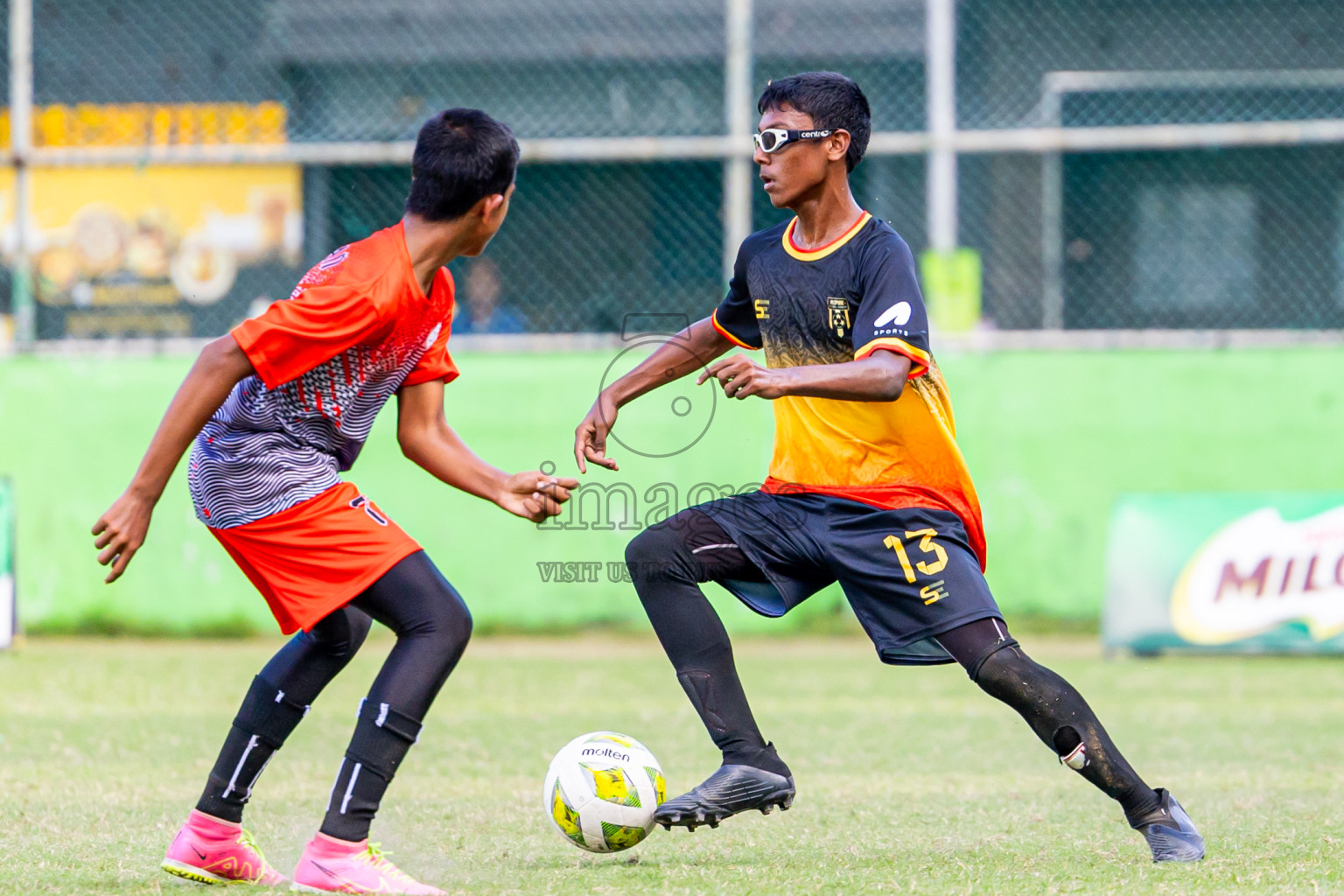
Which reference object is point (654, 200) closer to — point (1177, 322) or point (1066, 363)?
point (1066, 363)

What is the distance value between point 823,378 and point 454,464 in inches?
38.8

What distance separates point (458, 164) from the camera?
409 cm

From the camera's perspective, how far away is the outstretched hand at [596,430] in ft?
15.4

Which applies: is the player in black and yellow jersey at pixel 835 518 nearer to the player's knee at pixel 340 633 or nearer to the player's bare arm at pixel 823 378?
the player's bare arm at pixel 823 378

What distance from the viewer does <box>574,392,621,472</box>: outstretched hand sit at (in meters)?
4.69

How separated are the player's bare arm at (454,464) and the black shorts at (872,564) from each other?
0.75 m

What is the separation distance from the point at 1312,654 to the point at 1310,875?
227 inches

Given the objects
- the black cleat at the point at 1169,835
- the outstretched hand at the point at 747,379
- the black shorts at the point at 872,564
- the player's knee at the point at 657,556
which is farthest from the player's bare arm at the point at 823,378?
the black cleat at the point at 1169,835

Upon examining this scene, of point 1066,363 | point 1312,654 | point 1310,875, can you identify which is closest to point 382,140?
point 1066,363

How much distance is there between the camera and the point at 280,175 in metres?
10.9

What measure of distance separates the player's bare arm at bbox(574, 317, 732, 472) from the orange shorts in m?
0.74

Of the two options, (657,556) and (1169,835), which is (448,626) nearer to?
(657,556)

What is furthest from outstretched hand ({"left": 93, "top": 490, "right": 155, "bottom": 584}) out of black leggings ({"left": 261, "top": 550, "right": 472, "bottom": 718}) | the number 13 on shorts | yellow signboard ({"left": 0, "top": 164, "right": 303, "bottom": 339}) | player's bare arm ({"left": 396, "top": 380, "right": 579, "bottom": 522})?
yellow signboard ({"left": 0, "top": 164, "right": 303, "bottom": 339})

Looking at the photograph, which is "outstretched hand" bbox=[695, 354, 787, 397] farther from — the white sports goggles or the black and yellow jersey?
the white sports goggles
